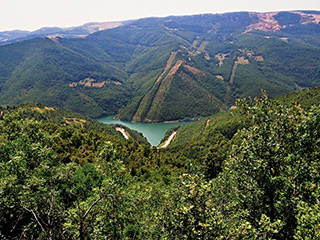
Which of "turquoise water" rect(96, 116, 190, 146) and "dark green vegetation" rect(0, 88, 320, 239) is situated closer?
"dark green vegetation" rect(0, 88, 320, 239)

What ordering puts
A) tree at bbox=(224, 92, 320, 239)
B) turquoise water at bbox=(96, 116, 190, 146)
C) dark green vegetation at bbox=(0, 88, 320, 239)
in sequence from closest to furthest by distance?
1. dark green vegetation at bbox=(0, 88, 320, 239)
2. tree at bbox=(224, 92, 320, 239)
3. turquoise water at bbox=(96, 116, 190, 146)

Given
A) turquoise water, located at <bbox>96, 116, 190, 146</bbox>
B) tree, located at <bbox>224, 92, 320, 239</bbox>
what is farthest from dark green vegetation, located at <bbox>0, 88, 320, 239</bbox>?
turquoise water, located at <bbox>96, 116, 190, 146</bbox>

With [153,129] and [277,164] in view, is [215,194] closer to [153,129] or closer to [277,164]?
Result: [277,164]

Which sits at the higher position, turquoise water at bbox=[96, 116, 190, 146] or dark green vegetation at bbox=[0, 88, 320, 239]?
dark green vegetation at bbox=[0, 88, 320, 239]

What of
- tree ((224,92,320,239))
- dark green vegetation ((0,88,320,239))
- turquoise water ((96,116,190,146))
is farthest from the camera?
turquoise water ((96,116,190,146))

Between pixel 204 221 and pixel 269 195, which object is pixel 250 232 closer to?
pixel 204 221

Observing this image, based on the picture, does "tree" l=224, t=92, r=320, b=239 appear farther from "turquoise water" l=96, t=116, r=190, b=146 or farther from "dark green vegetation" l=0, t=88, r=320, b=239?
"turquoise water" l=96, t=116, r=190, b=146

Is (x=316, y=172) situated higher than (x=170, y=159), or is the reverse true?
(x=316, y=172)

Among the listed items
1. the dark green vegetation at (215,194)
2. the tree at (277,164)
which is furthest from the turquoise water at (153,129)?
the tree at (277,164)

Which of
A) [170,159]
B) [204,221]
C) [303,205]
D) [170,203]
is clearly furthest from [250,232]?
[170,159]

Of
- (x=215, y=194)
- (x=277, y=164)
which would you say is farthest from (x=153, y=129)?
(x=277, y=164)

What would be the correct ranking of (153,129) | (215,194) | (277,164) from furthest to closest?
(153,129), (215,194), (277,164)
